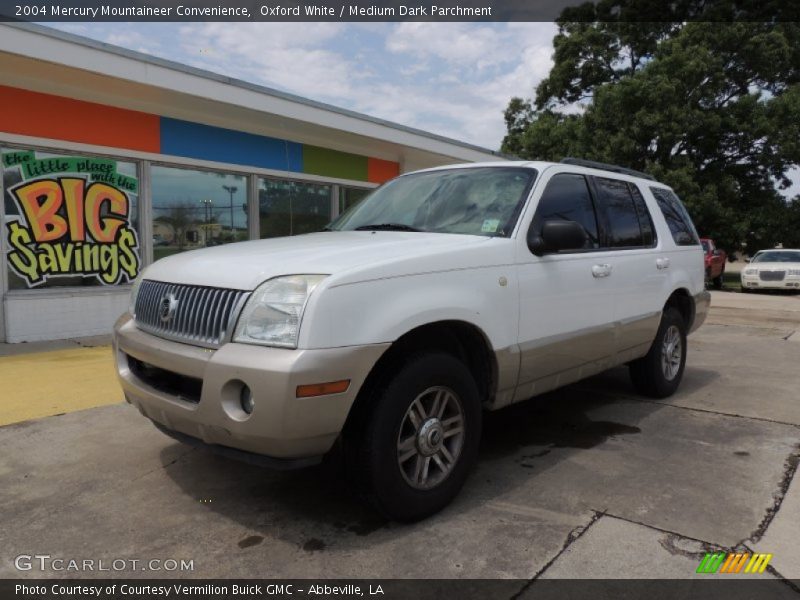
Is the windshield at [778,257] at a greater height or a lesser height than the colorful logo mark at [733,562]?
greater

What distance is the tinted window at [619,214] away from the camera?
4539 millimetres

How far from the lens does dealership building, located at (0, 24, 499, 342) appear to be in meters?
7.37

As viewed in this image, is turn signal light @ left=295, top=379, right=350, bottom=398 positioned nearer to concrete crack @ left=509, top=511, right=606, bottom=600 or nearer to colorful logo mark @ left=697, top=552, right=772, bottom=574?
concrete crack @ left=509, top=511, right=606, bottom=600

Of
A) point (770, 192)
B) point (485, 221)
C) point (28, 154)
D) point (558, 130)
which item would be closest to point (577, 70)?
point (558, 130)

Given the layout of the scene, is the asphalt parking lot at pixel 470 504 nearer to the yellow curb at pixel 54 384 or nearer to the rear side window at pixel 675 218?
the yellow curb at pixel 54 384

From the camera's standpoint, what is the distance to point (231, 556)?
276cm

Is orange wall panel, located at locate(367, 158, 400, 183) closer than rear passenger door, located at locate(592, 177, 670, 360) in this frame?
No

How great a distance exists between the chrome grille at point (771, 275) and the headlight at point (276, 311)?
19042mm

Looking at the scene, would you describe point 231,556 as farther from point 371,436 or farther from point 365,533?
point 371,436

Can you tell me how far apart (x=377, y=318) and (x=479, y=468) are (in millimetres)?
1504

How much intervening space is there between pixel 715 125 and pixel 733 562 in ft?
75.9

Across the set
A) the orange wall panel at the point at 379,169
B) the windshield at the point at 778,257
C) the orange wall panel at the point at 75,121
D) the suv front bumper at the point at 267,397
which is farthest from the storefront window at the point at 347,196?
the windshield at the point at 778,257

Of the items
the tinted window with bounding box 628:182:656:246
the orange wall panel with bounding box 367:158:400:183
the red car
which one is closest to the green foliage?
the red car

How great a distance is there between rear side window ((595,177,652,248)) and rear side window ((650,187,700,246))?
0.57 meters
